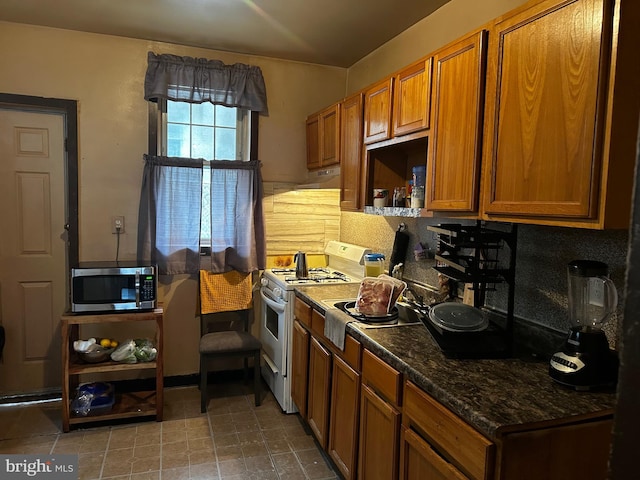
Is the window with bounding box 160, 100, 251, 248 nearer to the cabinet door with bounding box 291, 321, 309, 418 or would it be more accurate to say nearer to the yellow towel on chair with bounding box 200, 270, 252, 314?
the yellow towel on chair with bounding box 200, 270, 252, 314

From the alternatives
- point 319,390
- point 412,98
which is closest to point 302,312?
point 319,390

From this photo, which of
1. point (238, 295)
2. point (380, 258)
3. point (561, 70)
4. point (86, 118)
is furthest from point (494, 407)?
point (86, 118)

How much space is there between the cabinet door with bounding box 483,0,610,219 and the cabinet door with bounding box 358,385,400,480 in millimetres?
891

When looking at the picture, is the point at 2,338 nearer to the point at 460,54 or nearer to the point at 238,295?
the point at 238,295

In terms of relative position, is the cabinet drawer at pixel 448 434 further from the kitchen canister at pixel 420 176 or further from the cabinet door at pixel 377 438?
the kitchen canister at pixel 420 176

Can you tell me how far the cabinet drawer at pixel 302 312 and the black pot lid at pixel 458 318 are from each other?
3.06 feet

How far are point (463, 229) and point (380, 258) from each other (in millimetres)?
1106

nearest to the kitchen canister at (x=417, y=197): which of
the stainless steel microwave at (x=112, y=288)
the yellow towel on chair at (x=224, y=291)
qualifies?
A: the yellow towel on chair at (x=224, y=291)

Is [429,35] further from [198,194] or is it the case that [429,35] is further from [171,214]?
[171,214]

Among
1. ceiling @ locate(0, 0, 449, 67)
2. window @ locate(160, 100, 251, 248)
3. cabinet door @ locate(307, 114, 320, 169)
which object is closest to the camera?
ceiling @ locate(0, 0, 449, 67)

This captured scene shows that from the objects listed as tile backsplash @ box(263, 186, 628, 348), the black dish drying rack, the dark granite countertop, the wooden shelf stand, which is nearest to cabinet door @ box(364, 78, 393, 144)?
tile backsplash @ box(263, 186, 628, 348)

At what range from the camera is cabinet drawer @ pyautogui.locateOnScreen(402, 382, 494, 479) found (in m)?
1.23

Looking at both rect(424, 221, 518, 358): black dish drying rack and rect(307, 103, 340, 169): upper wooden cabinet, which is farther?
rect(307, 103, 340, 169): upper wooden cabinet

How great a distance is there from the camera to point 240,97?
3398mm
